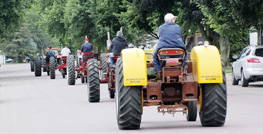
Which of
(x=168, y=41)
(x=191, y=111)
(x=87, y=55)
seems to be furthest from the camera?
(x=87, y=55)

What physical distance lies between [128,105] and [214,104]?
1465mm

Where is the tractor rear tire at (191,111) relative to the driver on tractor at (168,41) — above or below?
below

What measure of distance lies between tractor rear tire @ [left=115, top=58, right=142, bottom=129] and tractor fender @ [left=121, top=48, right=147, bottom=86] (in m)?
0.16

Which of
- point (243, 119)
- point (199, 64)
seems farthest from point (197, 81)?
point (243, 119)

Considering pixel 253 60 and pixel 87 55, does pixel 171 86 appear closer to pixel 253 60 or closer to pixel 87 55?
pixel 253 60

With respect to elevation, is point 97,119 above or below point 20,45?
below

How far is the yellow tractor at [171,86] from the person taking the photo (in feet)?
36.8

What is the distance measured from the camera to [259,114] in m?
14.3

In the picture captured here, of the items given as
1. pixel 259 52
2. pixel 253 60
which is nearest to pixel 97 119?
pixel 253 60

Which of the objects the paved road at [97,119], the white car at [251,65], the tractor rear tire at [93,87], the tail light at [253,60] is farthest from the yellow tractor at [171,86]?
the tail light at [253,60]

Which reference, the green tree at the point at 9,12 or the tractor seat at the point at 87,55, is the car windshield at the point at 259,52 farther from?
the green tree at the point at 9,12

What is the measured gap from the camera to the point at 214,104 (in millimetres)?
11273

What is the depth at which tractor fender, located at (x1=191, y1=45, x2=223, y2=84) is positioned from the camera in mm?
11203

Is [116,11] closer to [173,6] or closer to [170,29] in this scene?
[173,6]
